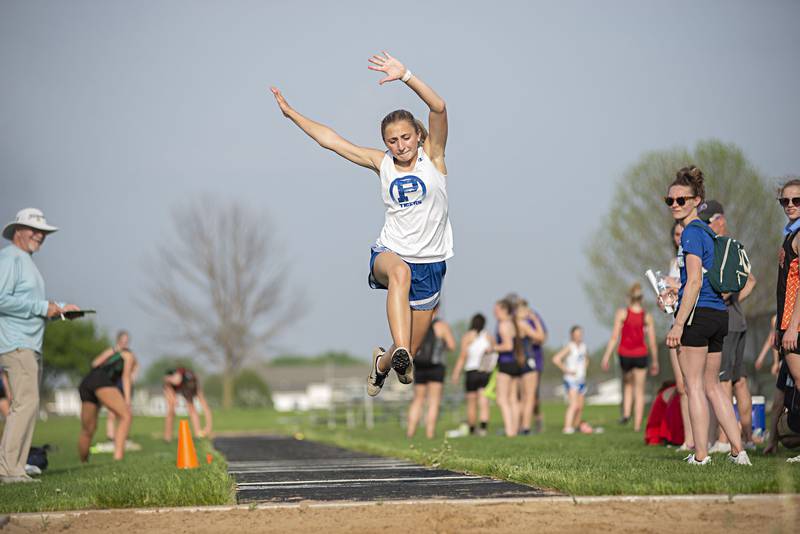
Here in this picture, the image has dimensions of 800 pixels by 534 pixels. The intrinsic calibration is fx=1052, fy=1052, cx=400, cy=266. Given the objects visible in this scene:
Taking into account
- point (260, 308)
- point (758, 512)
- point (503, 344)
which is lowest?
point (758, 512)

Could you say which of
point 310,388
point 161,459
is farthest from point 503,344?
point 310,388

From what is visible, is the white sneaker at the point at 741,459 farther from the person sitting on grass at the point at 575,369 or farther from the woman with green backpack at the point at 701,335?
the person sitting on grass at the point at 575,369

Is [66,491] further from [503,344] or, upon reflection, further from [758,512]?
[503,344]

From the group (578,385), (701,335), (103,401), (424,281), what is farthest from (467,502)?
(578,385)

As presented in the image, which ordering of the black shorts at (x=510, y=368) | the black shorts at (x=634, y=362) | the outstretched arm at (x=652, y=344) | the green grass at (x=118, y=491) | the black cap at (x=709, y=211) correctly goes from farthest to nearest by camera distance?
the black shorts at (x=634, y=362) → the black shorts at (x=510, y=368) → the outstretched arm at (x=652, y=344) → the black cap at (x=709, y=211) → the green grass at (x=118, y=491)

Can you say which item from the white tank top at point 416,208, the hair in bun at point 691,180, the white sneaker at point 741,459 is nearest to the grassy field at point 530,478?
the white sneaker at point 741,459

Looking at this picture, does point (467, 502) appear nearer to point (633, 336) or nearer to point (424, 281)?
point (424, 281)

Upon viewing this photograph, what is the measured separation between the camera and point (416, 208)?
27.2 feet

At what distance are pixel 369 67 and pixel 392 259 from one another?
1492 millimetres

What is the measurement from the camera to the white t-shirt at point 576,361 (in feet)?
62.0

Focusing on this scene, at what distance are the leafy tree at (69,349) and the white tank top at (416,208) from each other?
7338 centimetres

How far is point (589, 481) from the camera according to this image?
7000 millimetres

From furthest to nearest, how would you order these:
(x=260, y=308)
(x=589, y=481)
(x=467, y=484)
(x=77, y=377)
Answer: (x=77, y=377)
(x=260, y=308)
(x=467, y=484)
(x=589, y=481)

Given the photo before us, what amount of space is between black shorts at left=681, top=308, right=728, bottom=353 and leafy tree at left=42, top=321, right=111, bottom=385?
2907 inches
